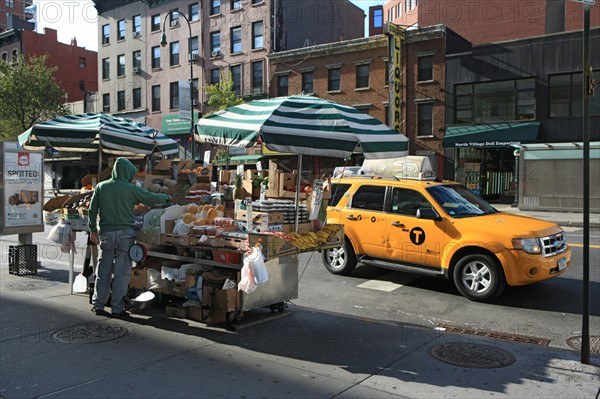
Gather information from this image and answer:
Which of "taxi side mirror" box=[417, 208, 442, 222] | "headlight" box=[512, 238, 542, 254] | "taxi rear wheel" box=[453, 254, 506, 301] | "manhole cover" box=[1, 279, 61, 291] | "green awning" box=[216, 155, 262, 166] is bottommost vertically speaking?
"manhole cover" box=[1, 279, 61, 291]

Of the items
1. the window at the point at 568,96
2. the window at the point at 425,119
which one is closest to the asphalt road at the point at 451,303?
the window at the point at 568,96

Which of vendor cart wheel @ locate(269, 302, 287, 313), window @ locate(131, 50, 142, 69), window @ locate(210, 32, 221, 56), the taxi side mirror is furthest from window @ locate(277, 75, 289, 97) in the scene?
vendor cart wheel @ locate(269, 302, 287, 313)

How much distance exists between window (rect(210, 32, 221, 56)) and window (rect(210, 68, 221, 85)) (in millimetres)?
1238

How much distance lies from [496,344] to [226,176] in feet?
13.3

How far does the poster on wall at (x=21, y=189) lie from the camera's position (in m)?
9.02

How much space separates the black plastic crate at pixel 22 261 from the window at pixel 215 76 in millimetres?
31504

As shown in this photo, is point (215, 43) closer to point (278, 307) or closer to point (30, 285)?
point (30, 285)

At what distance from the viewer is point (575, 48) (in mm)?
24688

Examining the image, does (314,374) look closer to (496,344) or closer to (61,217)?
(496,344)

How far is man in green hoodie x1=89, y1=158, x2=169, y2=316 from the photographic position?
245 inches

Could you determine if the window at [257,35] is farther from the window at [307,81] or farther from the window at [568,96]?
the window at [568,96]

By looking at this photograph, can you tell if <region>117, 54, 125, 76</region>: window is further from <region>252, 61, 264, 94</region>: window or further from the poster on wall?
the poster on wall

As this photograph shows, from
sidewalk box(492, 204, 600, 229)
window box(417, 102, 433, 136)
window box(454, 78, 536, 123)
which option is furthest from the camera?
window box(417, 102, 433, 136)

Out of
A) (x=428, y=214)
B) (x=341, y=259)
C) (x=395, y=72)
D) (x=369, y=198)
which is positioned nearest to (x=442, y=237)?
(x=428, y=214)
